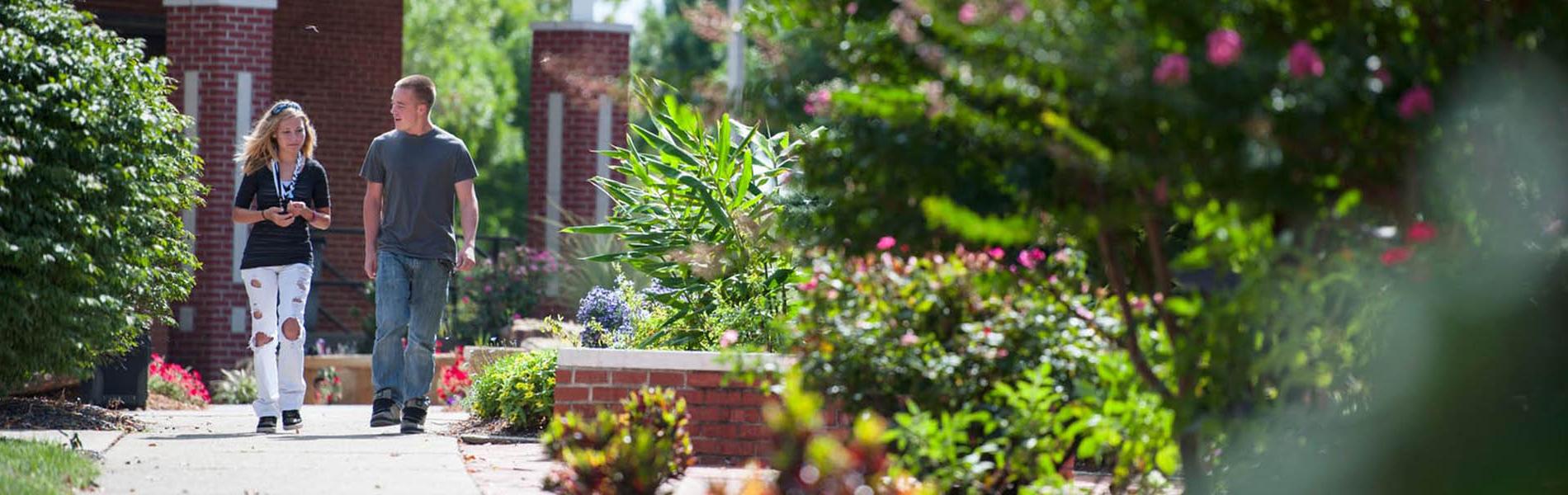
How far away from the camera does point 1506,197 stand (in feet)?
13.0

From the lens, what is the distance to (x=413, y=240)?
8492 millimetres

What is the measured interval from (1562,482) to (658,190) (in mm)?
5500

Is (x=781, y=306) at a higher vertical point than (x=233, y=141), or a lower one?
lower

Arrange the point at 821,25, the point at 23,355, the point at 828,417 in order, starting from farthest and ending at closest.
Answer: the point at 23,355, the point at 828,417, the point at 821,25

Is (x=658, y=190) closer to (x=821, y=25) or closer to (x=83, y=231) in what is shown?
(x=83, y=231)

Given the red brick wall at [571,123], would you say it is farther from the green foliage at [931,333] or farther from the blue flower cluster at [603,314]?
the green foliage at [931,333]

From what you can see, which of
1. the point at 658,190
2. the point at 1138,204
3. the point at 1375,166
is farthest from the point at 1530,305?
the point at 658,190

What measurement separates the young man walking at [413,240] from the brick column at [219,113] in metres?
7.36

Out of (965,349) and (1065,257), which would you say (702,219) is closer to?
(965,349)

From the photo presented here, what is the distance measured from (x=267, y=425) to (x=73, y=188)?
1.32 metres

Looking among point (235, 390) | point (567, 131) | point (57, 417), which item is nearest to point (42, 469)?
point (57, 417)

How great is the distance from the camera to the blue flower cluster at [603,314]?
991 centimetres

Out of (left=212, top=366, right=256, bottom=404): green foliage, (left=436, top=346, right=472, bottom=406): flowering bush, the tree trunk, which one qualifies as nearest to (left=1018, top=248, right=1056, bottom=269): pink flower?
the tree trunk

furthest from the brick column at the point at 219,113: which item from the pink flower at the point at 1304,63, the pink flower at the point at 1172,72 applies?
the pink flower at the point at 1304,63
